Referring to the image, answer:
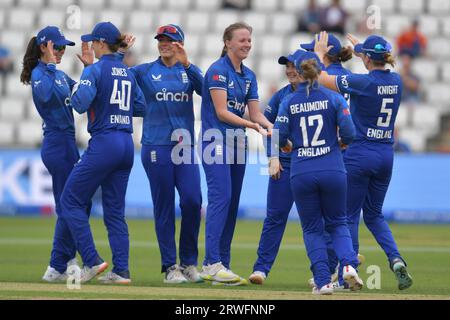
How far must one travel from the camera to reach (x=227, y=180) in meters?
11.9

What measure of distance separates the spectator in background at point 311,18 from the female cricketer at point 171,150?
1391 centimetres

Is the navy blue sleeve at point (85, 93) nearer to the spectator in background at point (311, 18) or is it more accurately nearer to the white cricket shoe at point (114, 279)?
the white cricket shoe at point (114, 279)

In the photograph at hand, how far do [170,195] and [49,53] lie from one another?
2008 millimetres

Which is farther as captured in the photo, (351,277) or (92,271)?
(92,271)

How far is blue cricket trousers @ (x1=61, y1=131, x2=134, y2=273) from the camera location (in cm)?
1153

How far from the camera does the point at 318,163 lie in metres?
10.5

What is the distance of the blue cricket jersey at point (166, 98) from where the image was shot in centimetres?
1214

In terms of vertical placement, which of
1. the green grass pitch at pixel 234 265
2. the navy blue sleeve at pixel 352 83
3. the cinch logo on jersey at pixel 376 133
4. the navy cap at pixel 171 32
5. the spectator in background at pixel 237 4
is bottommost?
the green grass pitch at pixel 234 265

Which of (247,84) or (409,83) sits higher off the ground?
(247,84)

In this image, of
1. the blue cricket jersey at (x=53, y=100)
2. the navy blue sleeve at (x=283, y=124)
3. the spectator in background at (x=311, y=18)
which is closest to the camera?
the navy blue sleeve at (x=283, y=124)

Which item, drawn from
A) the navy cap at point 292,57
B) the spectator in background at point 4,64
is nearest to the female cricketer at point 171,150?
the navy cap at point 292,57

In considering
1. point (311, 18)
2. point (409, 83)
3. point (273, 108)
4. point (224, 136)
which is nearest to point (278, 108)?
point (273, 108)

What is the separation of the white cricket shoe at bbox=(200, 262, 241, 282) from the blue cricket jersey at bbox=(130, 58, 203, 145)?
4.61 feet

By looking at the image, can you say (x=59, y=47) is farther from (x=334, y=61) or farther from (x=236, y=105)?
(x=334, y=61)
